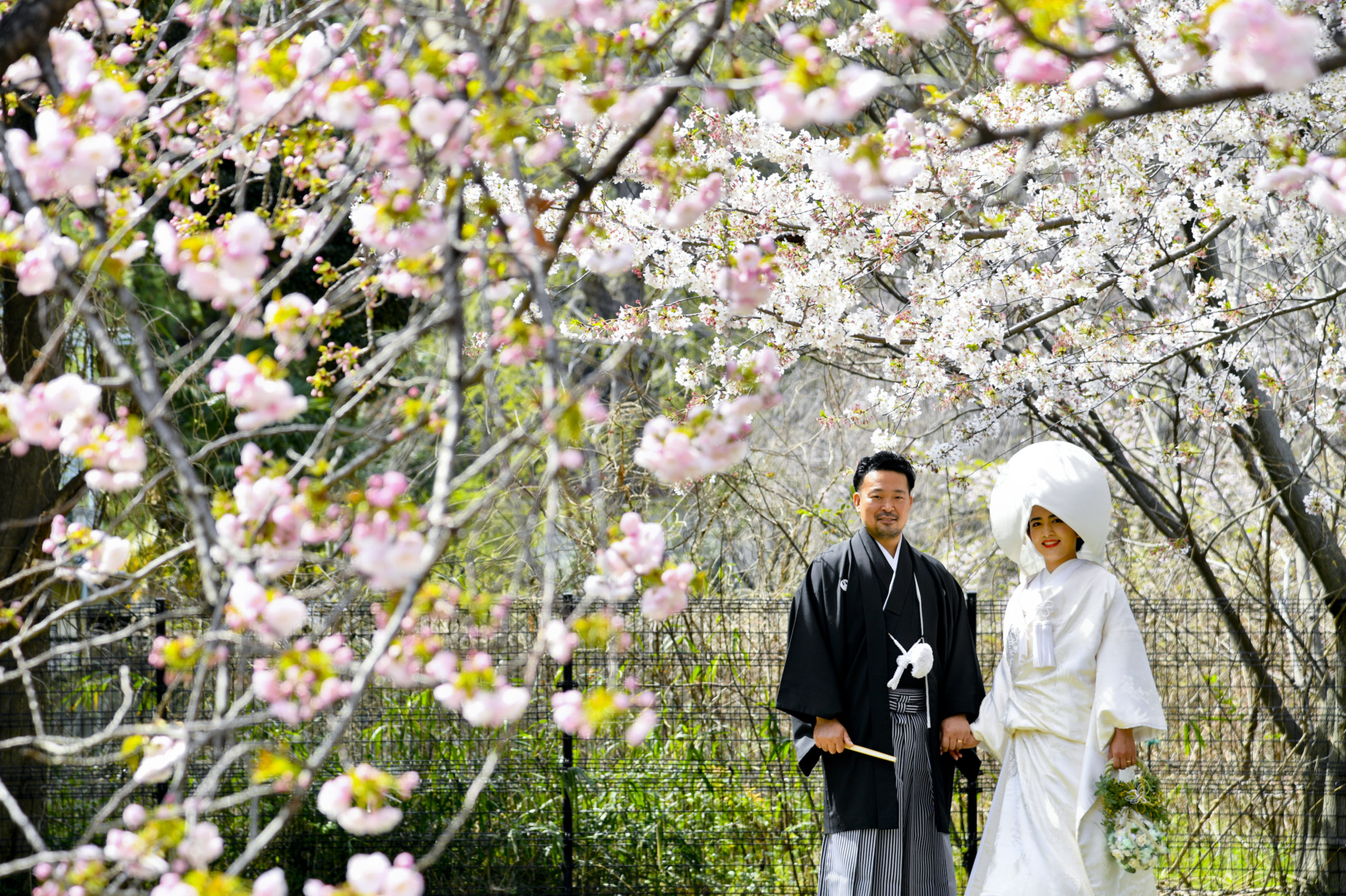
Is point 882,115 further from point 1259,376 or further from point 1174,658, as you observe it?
point 1174,658

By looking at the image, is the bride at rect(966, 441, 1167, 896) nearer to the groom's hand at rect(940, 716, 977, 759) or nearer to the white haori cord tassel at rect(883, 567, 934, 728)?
the groom's hand at rect(940, 716, 977, 759)

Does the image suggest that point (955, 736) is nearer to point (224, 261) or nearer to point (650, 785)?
point (650, 785)

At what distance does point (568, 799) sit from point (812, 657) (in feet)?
4.06

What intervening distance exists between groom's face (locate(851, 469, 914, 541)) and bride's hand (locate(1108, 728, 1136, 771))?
81 cm

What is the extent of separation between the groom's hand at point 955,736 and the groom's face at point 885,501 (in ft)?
1.81

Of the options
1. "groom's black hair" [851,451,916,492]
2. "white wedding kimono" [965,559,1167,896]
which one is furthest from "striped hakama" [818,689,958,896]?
"groom's black hair" [851,451,916,492]

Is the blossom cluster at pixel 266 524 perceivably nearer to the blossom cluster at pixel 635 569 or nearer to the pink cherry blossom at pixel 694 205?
the blossom cluster at pixel 635 569

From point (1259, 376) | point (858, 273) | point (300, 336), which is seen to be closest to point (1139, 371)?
point (1259, 376)

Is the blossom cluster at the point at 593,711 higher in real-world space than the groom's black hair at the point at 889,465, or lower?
lower

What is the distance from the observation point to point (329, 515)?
5.91ft

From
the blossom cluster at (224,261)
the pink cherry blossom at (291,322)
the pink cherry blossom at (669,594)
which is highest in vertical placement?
the blossom cluster at (224,261)

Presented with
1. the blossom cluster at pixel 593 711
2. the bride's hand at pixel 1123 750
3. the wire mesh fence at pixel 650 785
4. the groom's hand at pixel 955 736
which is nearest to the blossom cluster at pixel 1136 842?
the bride's hand at pixel 1123 750

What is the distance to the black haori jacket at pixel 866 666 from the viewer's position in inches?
131

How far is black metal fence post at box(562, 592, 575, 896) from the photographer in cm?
417
